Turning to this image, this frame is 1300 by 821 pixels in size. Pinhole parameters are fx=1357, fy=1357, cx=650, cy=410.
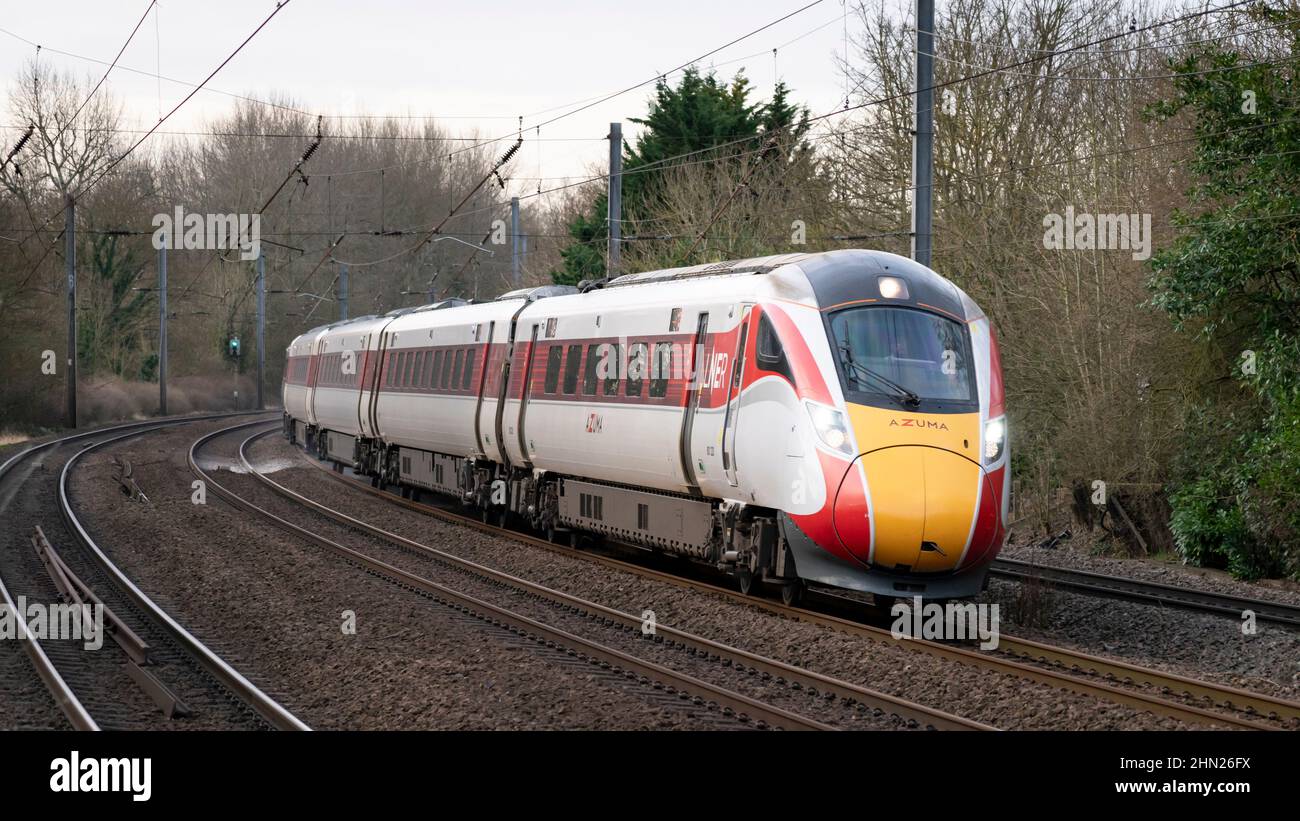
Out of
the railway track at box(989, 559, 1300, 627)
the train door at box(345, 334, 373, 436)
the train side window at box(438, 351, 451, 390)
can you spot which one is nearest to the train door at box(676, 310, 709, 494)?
the railway track at box(989, 559, 1300, 627)

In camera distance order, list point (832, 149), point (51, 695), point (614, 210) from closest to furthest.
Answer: point (51, 695) → point (614, 210) → point (832, 149)

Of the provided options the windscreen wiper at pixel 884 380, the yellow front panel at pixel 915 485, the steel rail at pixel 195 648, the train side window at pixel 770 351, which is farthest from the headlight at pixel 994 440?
the steel rail at pixel 195 648

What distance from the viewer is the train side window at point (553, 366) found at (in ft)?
57.6

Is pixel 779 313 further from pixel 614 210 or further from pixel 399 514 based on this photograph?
pixel 614 210

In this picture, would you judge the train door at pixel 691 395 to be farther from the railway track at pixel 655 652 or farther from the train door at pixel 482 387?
the train door at pixel 482 387

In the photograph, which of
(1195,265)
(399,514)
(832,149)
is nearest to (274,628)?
(399,514)

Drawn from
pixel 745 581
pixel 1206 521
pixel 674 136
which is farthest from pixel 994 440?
pixel 674 136

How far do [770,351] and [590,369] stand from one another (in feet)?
14.6

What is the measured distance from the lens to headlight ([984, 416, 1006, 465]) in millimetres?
12055

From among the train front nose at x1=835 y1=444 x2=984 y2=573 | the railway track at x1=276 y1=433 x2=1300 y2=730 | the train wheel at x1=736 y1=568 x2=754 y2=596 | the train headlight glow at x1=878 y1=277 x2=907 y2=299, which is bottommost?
the railway track at x1=276 y1=433 x2=1300 y2=730

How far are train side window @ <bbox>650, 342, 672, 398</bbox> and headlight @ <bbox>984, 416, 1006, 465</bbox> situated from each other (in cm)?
369

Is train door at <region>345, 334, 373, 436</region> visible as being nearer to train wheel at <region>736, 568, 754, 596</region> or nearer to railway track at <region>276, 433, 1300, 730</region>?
train wheel at <region>736, 568, 754, 596</region>

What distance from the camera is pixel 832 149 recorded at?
1201 inches
